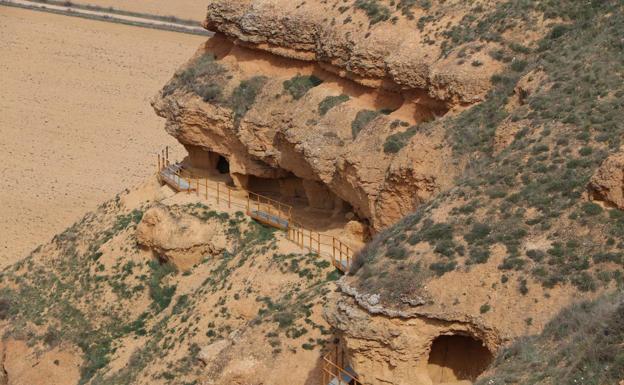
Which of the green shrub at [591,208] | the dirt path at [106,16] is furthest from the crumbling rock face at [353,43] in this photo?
the dirt path at [106,16]

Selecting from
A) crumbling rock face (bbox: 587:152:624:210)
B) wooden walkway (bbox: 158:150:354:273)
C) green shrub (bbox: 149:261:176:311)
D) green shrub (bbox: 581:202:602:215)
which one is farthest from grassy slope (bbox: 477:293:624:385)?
green shrub (bbox: 149:261:176:311)

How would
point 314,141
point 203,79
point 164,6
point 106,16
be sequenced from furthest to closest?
point 164,6 < point 106,16 < point 203,79 < point 314,141

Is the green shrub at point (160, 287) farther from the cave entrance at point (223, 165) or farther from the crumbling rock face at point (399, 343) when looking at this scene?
the crumbling rock face at point (399, 343)

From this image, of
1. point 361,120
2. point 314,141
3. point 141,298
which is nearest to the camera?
point 361,120

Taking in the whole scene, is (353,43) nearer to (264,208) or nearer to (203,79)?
(264,208)

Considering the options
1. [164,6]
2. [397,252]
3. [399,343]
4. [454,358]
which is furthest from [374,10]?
[164,6]

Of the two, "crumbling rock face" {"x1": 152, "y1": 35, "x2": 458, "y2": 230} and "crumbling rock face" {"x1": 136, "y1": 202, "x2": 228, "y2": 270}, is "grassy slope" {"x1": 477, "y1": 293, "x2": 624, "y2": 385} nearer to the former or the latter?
"crumbling rock face" {"x1": 152, "y1": 35, "x2": 458, "y2": 230}
